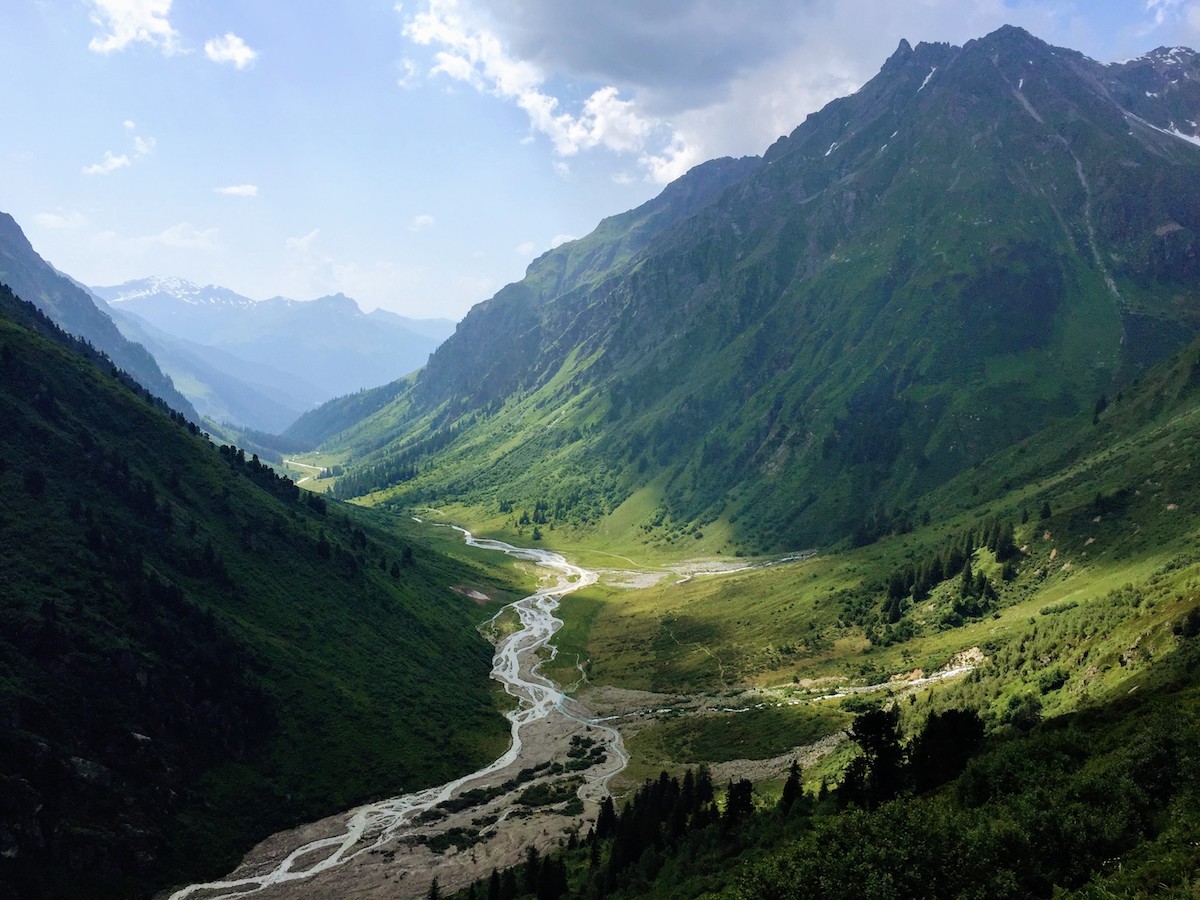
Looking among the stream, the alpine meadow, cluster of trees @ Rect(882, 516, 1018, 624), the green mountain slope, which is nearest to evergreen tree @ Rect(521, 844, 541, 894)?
the alpine meadow

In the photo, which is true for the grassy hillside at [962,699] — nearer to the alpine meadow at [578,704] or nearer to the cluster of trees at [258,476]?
the alpine meadow at [578,704]

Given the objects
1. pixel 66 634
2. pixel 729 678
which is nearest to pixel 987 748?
pixel 729 678

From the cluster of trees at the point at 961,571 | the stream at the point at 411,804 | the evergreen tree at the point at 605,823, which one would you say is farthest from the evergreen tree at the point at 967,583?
the evergreen tree at the point at 605,823

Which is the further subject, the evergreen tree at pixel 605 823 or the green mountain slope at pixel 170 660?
the green mountain slope at pixel 170 660

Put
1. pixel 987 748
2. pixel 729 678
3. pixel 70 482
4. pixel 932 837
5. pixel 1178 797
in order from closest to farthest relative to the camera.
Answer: pixel 1178 797
pixel 932 837
pixel 987 748
pixel 70 482
pixel 729 678

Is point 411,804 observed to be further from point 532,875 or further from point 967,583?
point 967,583

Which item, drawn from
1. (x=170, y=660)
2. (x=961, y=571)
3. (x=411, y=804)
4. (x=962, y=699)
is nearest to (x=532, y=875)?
(x=411, y=804)

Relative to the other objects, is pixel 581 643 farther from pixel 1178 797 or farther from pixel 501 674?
pixel 1178 797

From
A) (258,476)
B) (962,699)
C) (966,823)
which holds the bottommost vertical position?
(962,699)

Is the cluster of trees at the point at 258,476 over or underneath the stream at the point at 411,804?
over
